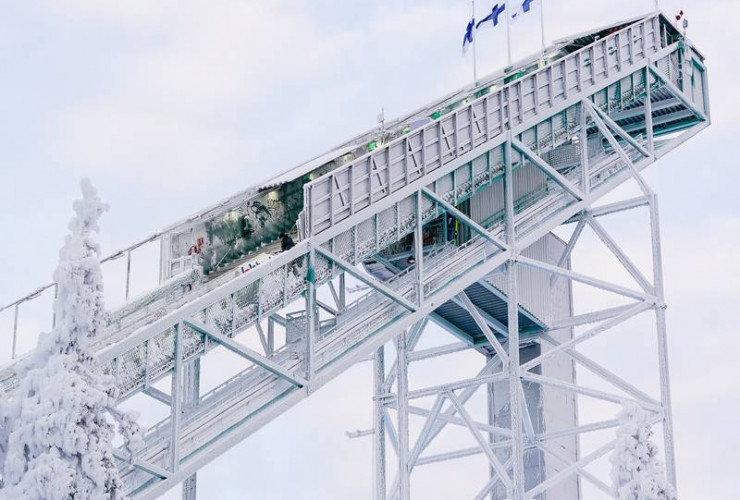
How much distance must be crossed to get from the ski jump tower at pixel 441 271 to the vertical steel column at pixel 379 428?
84 millimetres

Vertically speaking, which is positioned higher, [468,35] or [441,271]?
[468,35]

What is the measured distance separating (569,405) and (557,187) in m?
9.25

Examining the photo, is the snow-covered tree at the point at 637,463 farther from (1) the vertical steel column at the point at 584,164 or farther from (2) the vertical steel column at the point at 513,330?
(1) the vertical steel column at the point at 584,164

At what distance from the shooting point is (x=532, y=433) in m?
45.7

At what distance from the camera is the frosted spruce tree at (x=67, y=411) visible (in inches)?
952

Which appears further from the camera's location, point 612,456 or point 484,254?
point 484,254

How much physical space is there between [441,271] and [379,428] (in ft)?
34.8

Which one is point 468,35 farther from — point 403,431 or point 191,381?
point 191,381

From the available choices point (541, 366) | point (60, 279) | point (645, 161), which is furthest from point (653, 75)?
point (60, 279)

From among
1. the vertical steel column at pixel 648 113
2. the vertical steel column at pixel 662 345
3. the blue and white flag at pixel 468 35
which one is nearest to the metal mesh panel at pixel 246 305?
the vertical steel column at pixel 662 345

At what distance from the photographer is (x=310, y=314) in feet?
107

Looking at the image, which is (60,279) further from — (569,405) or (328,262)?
(569,405)

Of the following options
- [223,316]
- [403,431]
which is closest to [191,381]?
[223,316]

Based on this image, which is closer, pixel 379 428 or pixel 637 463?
pixel 637 463
